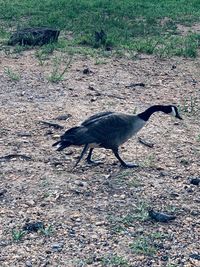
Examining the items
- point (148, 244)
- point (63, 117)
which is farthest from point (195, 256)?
point (63, 117)

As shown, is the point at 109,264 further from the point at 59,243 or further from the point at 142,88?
the point at 142,88

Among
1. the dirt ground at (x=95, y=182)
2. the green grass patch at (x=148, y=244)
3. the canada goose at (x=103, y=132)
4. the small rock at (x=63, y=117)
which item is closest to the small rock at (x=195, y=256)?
the dirt ground at (x=95, y=182)

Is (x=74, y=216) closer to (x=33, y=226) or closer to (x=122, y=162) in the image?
(x=33, y=226)

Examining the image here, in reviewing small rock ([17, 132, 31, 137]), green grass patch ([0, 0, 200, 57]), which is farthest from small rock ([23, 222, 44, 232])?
green grass patch ([0, 0, 200, 57])

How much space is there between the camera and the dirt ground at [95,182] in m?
4.76

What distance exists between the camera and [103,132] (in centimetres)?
623

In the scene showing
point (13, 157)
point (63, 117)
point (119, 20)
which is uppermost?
point (13, 157)

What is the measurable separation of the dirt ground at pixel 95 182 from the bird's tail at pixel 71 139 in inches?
12.1

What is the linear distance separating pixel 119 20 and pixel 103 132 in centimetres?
921

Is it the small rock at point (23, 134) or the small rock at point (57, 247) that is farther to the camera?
the small rock at point (23, 134)

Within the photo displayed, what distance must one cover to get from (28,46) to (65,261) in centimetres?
762

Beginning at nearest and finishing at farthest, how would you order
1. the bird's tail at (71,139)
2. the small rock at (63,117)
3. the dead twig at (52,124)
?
1. the bird's tail at (71,139)
2. the dead twig at (52,124)
3. the small rock at (63,117)

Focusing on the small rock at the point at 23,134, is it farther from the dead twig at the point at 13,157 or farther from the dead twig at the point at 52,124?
the dead twig at the point at 13,157

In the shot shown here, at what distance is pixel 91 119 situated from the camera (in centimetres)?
634
